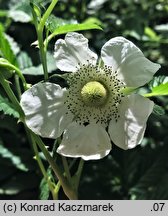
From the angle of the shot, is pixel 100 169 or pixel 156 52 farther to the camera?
pixel 156 52

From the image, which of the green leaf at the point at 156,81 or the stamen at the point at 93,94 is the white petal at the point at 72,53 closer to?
the stamen at the point at 93,94

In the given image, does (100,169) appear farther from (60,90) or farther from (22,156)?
(60,90)

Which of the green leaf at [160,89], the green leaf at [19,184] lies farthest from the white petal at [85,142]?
the green leaf at [19,184]

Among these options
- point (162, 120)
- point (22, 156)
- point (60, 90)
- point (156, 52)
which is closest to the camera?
point (60, 90)

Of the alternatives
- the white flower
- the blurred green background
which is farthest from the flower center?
the blurred green background

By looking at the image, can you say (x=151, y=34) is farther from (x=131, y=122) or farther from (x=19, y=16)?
(x=131, y=122)

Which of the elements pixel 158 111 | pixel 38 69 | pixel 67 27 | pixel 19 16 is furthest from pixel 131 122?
pixel 19 16

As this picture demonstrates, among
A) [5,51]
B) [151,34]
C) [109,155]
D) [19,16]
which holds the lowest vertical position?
[109,155]

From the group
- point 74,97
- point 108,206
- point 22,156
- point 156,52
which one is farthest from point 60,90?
point 156,52

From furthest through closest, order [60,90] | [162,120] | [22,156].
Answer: [162,120] < [22,156] < [60,90]
